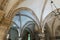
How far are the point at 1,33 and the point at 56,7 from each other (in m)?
4.52

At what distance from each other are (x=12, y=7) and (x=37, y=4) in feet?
7.32

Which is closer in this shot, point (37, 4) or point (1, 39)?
point (1, 39)

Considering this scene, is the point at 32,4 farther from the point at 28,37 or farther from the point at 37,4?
the point at 28,37

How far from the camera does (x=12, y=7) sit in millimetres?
7238

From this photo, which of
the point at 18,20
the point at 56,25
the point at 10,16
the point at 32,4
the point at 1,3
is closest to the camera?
the point at 1,3

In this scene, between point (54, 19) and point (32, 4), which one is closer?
point (32, 4)

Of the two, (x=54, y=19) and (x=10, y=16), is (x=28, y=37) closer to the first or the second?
(x=54, y=19)

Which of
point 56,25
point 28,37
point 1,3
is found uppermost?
point 1,3

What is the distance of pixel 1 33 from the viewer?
6336 mm

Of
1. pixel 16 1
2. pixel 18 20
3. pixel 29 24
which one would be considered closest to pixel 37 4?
pixel 16 1

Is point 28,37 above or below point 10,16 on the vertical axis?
below

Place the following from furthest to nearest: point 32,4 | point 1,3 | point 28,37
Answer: point 28,37 → point 32,4 → point 1,3

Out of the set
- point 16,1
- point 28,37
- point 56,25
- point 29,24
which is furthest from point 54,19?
point 16,1

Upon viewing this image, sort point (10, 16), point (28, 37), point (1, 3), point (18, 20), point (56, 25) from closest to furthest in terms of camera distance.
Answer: point (1, 3) → point (10, 16) → point (18, 20) → point (56, 25) → point (28, 37)
